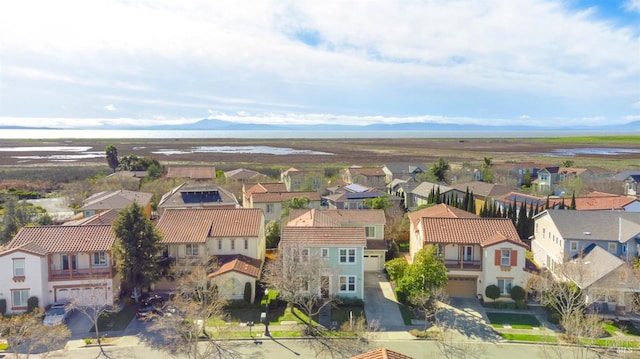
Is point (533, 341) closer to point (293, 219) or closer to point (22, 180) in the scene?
point (293, 219)

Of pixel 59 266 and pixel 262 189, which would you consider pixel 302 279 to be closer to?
pixel 59 266

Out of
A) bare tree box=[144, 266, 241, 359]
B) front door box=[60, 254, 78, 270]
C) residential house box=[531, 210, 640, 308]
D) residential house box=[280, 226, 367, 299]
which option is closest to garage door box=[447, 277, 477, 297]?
residential house box=[531, 210, 640, 308]

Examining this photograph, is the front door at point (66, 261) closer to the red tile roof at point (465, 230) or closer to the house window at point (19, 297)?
the house window at point (19, 297)

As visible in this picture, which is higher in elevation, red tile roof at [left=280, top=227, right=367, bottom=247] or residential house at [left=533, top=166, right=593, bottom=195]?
residential house at [left=533, top=166, right=593, bottom=195]

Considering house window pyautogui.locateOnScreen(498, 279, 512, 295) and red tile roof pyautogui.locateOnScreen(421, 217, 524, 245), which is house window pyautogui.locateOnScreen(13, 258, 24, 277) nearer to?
red tile roof pyautogui.locateOnScreen(421, 217, 524, 245)

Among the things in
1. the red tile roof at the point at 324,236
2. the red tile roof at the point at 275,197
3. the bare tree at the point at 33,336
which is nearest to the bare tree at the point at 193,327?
the bare tree at the point at 33,336

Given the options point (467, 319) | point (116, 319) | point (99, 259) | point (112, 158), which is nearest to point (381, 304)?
point (467, 319)
